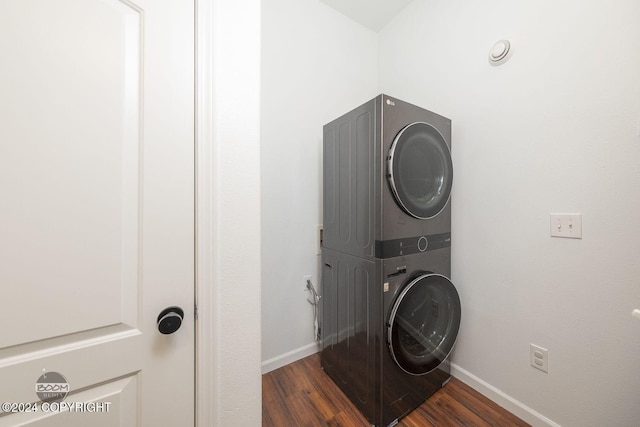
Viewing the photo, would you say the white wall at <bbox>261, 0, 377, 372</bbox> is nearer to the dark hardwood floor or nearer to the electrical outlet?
the dark hardwood floor

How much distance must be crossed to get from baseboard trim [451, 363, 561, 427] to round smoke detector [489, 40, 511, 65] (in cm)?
187

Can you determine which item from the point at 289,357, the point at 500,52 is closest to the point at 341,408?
the point at 289,357

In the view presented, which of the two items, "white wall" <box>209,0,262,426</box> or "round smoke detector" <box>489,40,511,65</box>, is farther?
"round smoke detector" <box>489,40,511,65</box>

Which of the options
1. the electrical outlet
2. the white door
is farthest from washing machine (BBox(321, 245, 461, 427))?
the white door

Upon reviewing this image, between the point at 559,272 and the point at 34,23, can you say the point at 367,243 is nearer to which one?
the point at 559,272

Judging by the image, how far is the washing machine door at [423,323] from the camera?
119 centimetres

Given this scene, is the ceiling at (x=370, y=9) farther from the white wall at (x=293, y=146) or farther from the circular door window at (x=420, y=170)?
the circular door window at (x=420, y=170)

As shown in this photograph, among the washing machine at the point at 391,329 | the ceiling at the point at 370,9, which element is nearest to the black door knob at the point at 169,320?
the washing machine at the point at 391,329

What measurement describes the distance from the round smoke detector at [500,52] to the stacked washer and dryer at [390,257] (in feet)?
1.29

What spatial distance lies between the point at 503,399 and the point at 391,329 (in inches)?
33.0

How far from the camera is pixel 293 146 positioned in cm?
173

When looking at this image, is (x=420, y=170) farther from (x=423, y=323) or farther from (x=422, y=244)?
(x=423, y=323)

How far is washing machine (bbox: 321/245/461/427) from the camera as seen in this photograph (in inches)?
46.3

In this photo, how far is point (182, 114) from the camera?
0.70 m
